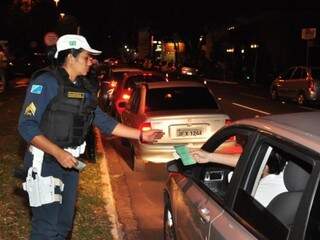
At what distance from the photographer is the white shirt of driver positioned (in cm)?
400

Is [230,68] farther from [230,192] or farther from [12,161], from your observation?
[230,192]

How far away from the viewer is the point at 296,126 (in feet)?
11.3

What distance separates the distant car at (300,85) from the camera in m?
24.0

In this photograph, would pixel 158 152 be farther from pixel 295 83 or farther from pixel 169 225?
pixel 295 83

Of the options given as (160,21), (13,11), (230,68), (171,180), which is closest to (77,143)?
(171,180)

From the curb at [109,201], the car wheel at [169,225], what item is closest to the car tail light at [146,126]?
the curb at [109,201]

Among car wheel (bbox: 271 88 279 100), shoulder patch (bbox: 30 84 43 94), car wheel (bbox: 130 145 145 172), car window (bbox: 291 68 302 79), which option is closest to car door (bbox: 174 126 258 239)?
shoulder patch (bbox: 30 84 43 94)

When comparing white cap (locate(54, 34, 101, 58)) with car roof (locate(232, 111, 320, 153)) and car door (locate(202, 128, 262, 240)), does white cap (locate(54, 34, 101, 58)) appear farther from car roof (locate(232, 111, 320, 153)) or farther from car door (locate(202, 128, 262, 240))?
car roof (locate(232, 111, 320, 153))

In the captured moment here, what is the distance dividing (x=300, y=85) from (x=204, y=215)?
854 inches

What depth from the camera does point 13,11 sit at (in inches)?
1651

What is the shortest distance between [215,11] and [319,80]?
3230 cm

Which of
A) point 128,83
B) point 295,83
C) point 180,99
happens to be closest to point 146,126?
point 180,99

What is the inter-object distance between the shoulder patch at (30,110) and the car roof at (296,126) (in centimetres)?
147

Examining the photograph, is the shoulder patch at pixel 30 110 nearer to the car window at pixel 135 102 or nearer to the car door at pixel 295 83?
the car window at pixel 135 102
